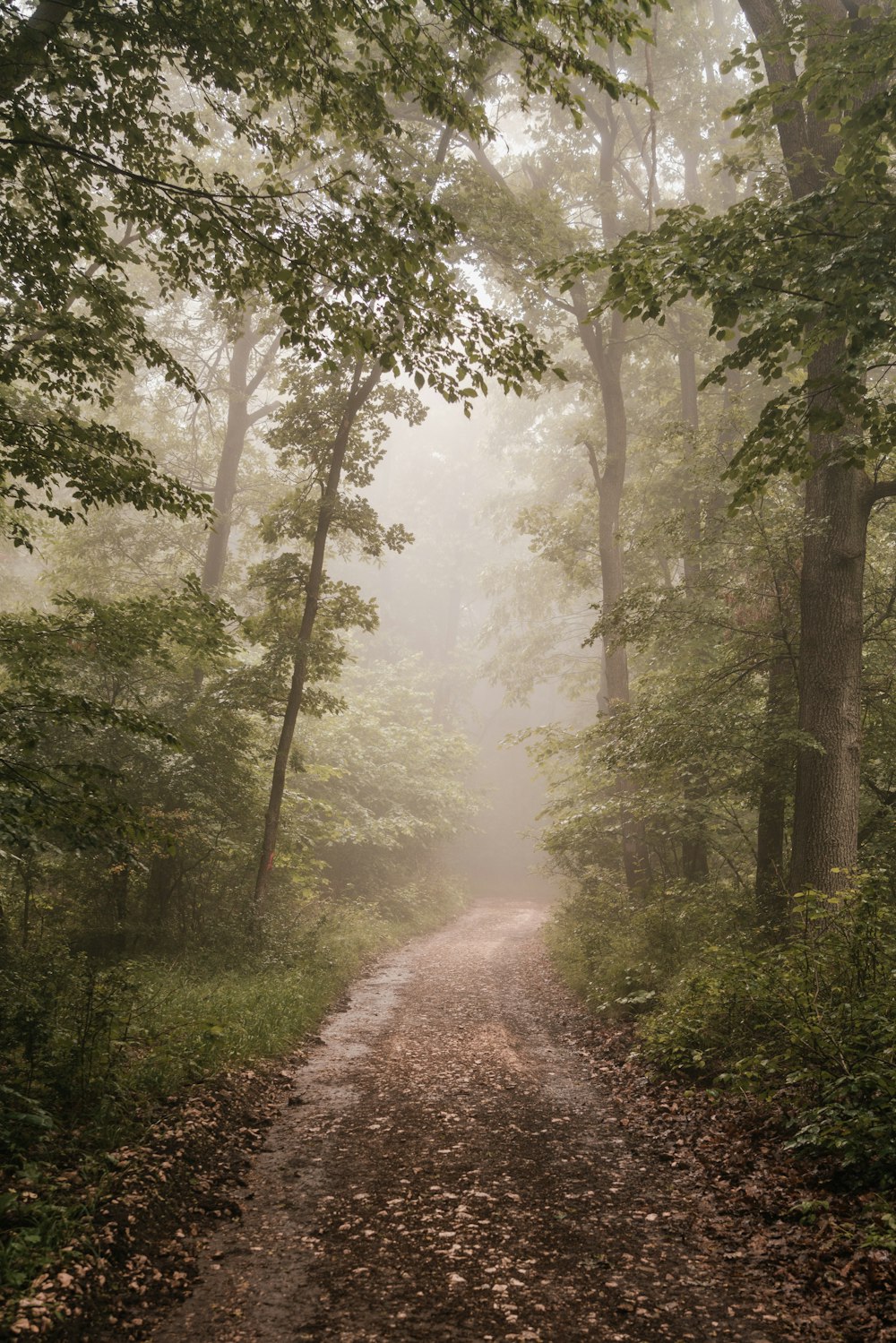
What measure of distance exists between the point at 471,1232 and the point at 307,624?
8997 mm

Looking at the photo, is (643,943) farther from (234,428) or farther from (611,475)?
(234,428)

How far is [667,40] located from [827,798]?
18097 mm

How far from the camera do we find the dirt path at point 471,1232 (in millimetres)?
3510

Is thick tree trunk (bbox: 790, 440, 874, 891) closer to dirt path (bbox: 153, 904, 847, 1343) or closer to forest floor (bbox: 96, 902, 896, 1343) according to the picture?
forest floor (bbox: 96, 902, 896, 1343)

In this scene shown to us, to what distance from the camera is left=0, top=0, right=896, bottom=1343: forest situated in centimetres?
408

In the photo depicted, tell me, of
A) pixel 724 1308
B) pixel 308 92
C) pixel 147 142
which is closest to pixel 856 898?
pixel 724 1308

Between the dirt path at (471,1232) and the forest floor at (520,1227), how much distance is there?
0.01 m

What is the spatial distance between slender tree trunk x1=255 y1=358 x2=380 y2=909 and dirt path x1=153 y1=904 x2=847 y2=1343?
172 inches

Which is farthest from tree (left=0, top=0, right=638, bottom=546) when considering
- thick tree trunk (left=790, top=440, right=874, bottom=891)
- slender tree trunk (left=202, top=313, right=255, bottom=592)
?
slender tree trunk (left=202, top=313, right=255, bottom=592)

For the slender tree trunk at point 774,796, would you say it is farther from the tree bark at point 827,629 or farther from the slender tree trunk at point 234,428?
the slender tree trunk at point 234,428

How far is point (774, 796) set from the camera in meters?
9.51

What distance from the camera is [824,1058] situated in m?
4.99

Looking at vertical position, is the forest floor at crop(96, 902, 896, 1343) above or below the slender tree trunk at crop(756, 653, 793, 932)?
below

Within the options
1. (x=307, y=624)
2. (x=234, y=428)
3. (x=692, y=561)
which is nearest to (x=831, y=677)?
(x=692, y=561)
